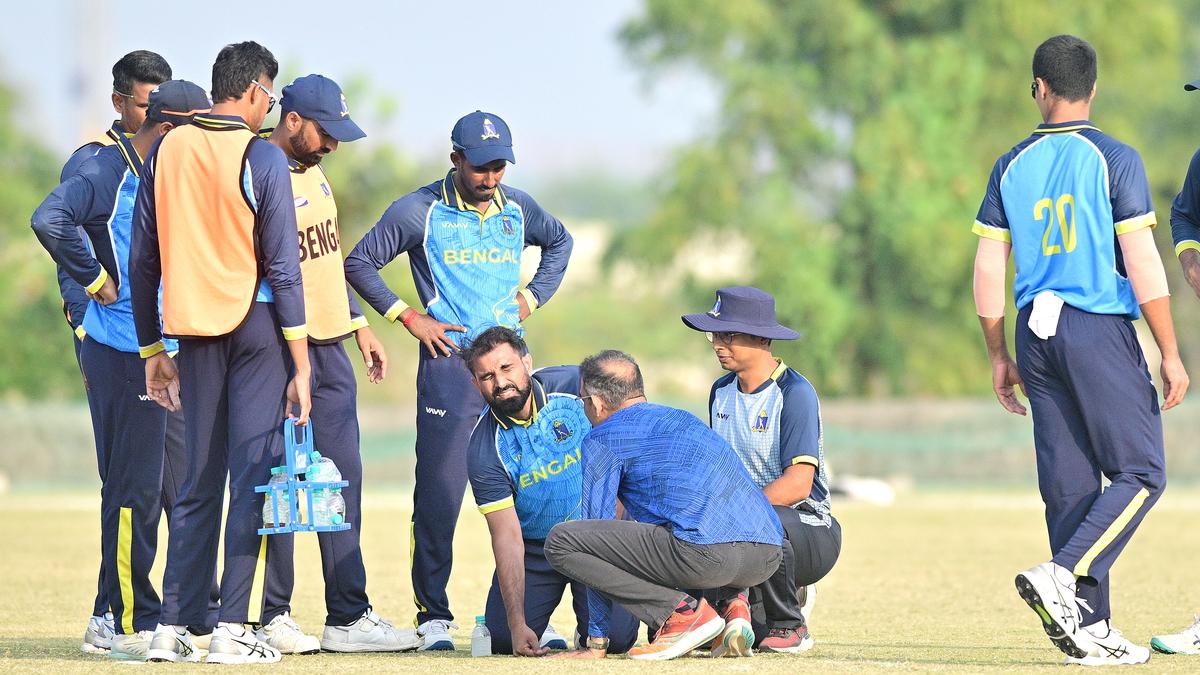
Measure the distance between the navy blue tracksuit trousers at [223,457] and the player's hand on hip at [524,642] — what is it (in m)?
1.10

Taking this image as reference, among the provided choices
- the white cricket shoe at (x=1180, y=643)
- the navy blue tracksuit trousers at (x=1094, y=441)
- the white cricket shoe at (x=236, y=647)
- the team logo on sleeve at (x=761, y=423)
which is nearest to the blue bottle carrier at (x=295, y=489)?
the white cricket shoe at (x=236, y=647)

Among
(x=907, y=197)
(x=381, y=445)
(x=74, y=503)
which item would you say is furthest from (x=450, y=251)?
(x=907, y=197)

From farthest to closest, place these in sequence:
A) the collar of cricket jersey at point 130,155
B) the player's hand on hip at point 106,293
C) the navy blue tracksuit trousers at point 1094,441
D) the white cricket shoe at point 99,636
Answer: the collar of cricket jersey at point 130,155
the player's hand on hip at point 106,293
the white cricket shoe at point 99,636
the navy blue tracksuit trousers at point 1094,441

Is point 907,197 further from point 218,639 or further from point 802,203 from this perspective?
point 218,639

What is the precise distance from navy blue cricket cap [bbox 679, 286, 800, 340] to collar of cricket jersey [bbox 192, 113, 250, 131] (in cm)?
216

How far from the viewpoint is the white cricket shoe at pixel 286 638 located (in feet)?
23.8

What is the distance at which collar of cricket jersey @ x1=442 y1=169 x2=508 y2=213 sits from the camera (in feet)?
26.6

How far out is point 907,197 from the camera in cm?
3184

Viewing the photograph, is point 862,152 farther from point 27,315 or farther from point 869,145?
point 27,315

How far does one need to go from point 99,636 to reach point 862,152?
1022 inches

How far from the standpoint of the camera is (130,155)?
7773mm

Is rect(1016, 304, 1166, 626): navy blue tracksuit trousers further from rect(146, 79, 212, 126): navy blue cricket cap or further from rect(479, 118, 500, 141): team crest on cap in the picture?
rect(146, 79, 212, 126): navy blue cricket cap

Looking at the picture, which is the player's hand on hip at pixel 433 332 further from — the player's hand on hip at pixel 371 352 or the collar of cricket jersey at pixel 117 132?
the collar of cricket jersey at pixel 117 132

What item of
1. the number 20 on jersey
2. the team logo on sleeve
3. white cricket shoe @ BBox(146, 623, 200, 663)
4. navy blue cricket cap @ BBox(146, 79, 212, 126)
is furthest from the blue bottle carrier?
the number 20 on jersey
